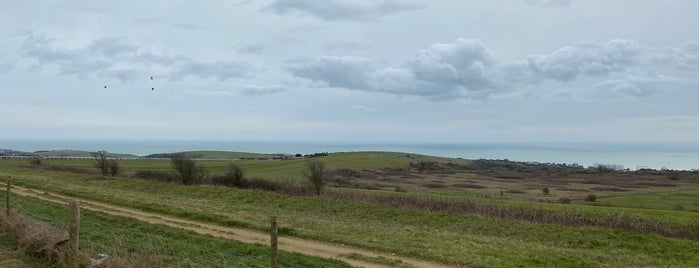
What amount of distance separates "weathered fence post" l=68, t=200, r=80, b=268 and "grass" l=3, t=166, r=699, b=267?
9.03 meters

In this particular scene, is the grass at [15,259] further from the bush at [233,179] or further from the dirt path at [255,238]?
the bush at [233,179]

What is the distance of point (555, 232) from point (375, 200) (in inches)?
476

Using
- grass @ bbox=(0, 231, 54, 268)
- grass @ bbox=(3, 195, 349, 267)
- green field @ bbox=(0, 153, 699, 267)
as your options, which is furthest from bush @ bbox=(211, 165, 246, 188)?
grass @ bbox=(0, 231, 54, 268)

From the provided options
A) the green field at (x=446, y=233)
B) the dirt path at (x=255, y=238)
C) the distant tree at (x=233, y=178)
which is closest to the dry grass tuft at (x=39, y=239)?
the dirt path at (x=255, y=238)

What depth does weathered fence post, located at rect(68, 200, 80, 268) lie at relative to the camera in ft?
34.3

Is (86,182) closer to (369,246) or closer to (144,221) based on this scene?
(144,221)

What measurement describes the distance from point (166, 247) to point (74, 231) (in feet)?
14.6

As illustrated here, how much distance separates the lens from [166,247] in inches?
587

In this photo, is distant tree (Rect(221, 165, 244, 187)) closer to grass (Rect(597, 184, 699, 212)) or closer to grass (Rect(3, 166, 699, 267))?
grass (Rect(3, 166, 699, 267))

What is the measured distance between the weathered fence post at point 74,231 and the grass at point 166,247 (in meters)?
0.45

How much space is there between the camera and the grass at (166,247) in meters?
11.6

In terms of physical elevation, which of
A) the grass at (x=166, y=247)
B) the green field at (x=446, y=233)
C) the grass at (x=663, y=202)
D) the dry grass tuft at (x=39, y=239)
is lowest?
the grass at (x=663, y=202)

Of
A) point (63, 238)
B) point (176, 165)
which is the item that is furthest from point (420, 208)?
point (176, 165)

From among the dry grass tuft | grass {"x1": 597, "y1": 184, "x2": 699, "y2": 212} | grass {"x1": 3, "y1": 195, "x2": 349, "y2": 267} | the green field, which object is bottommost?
Result: grass {"x1": 597, "y1": 184, "x2": 699, "y2": 212}
